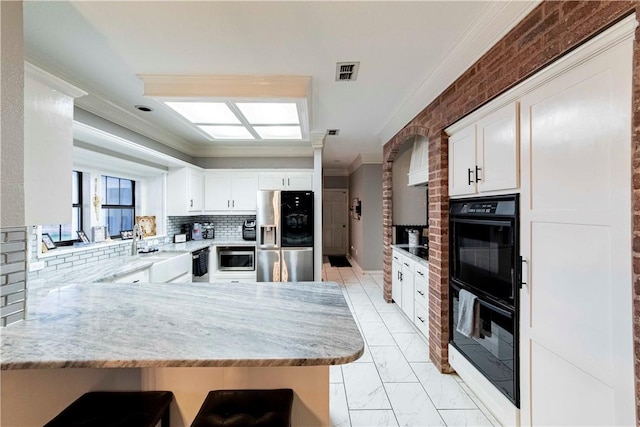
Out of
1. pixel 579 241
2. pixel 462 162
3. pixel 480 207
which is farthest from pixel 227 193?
pixel 579 241

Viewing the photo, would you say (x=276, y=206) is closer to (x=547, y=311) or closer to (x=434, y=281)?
(x=434, y=281)

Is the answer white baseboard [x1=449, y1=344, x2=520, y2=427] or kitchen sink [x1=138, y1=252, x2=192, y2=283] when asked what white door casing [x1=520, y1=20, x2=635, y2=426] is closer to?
white baseboard [x1=449, y1=344, x2=520, y2=427]

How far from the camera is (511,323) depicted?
1.62m

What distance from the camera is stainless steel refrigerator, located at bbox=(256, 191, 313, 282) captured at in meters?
4.22

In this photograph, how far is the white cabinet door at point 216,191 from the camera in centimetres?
470

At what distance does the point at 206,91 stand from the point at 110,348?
2.02 m

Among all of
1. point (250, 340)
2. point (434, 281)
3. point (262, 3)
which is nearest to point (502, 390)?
point (434, 281)

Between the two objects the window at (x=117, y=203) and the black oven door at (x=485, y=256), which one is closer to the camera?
the black oven door at (x=485, y=256)

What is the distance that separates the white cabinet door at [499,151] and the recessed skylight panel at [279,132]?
2.07 meters

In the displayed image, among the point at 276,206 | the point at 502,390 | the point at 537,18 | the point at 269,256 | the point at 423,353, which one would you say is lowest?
the point at 423,353

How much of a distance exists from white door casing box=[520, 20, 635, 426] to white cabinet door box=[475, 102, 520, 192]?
0.21 feet

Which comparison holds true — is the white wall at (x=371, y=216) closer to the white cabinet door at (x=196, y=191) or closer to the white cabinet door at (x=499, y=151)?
the white cabinet door at (x=196, y=191)

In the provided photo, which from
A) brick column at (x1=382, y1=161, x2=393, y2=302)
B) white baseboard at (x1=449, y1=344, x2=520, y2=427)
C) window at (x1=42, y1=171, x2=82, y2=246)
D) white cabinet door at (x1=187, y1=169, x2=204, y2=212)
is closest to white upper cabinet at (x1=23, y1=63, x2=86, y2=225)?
window at (x1=42, y1=171, x2=82, y2=246)

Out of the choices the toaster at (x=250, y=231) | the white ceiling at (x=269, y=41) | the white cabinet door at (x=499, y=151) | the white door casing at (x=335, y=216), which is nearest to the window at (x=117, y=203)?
the white ceiling at (x=269, y=41)
